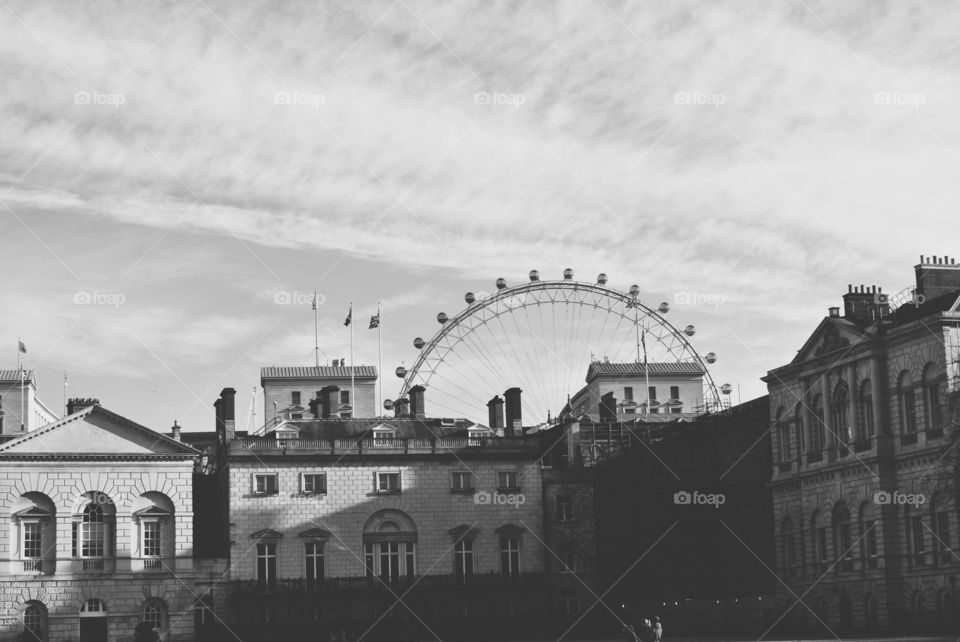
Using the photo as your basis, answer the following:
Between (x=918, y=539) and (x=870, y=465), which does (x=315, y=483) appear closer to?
(x=870, y=465)

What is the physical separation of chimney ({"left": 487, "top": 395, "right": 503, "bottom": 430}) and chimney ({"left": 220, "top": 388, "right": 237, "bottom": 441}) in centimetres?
1678

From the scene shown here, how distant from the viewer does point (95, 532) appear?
81.9m

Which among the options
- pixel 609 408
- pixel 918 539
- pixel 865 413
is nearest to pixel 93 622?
pixel 609 408

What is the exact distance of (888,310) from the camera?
7688cm

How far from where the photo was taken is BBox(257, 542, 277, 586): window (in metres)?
83.2

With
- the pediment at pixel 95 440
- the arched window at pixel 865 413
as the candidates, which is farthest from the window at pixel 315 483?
the arched window at pixel 865 413

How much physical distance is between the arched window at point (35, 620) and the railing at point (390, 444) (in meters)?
13.4

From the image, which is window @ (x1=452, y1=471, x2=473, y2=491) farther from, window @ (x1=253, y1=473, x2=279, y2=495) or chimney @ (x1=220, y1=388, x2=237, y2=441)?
chimney @ (x1=220, y1=388, x2=237, y2=441)

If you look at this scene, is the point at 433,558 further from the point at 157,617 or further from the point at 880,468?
the point at 880,468

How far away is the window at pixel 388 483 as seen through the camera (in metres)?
86.2

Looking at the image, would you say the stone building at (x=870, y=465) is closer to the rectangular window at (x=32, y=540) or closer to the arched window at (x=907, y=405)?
the arched window at (x=907, y=405)

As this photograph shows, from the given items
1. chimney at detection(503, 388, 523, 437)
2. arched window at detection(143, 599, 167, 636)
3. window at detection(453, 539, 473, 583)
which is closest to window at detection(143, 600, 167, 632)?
arched window at detection(143, 599, 167, 636)

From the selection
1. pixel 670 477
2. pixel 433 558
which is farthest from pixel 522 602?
pixel 670 477

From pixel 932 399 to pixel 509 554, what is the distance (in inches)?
1097
